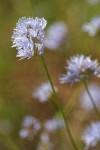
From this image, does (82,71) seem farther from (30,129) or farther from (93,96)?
(93,96)

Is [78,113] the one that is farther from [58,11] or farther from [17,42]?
[17,42]

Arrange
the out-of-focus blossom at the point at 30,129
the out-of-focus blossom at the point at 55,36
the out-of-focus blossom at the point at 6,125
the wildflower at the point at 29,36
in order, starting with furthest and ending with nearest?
the out-of-focus blossom at the point at 55,36 → the out-of-focus blossom at the point at 6,125 → the out-of-focus blossom at the point at 30,129 → the wildflower at the point at 29,36

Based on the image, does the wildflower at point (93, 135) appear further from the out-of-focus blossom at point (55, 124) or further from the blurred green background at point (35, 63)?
the blurred green background at point (35, 63)

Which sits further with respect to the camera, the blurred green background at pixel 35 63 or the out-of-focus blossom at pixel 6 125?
the blurred green background at pixel 35 63

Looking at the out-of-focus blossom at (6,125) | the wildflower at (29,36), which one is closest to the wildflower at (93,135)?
the wildflower at (29,36)

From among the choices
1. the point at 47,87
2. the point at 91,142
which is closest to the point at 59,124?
the point at 47,87

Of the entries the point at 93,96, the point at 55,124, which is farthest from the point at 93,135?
the point at 93,96

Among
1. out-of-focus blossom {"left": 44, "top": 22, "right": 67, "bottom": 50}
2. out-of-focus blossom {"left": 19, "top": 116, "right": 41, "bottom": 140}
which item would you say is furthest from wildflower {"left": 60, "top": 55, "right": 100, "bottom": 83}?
out-of-focus blossom {"left": 44, "top": 22, "right": 67, "bottom": 50}
